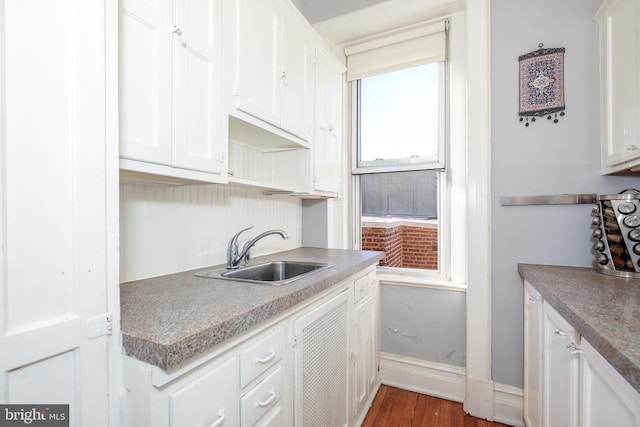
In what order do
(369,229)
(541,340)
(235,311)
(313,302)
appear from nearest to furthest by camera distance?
1. (235,311)
2. (313,302)
3. (541,340)
4. (369,229)

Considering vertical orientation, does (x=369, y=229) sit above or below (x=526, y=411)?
above

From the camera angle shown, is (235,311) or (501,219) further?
(501,219)

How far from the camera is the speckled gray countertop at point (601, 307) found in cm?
68

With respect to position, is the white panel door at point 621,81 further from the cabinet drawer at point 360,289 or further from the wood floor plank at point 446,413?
the wood floor plank at point 446,413

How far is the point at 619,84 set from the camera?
1.48 m

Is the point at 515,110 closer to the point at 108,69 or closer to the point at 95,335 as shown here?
the point at 108,69

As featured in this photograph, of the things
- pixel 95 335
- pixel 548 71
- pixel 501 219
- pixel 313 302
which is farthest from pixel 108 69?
pixel 548 71

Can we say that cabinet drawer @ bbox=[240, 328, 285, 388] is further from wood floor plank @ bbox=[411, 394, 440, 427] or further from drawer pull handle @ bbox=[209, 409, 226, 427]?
wood floor plank @ bbox=[411, 394, 440, 427]

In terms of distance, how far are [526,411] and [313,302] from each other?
1.49 meters

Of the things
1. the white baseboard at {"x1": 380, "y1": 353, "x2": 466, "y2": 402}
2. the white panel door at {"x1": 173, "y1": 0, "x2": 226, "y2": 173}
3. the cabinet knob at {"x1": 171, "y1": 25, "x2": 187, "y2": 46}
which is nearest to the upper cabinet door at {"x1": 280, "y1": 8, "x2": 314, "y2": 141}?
the white panel door at {"x1": 173, "y1": 0, "x2": 226, "y2": 173}

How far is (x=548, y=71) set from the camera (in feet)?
5.79

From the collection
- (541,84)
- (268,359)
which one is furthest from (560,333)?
(541,84)

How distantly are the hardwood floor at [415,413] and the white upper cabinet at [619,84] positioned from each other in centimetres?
167

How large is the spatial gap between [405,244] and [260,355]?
1855 mm
